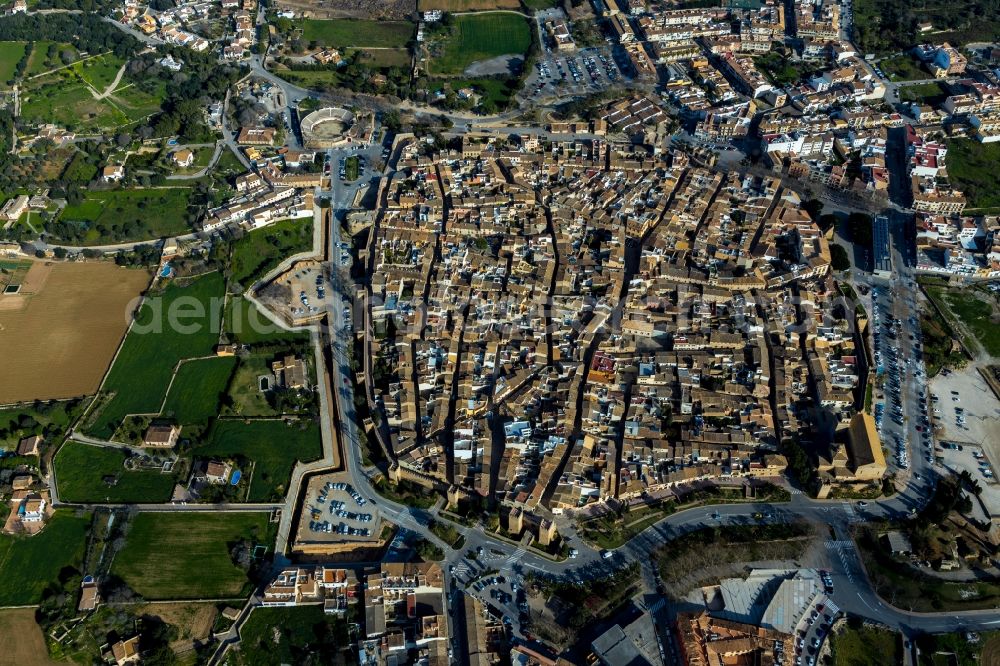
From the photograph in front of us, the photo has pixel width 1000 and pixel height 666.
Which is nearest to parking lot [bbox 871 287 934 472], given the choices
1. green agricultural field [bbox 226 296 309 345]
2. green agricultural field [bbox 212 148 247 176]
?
green agricultural field [bbox 226 296 309 345]

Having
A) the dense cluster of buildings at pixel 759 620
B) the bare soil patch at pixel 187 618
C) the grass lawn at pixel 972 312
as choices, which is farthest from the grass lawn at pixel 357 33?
the dense cluster of buildings at pixel 759 620

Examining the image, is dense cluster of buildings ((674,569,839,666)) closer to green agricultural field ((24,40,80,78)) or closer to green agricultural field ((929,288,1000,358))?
green agricultural field ((929,288,1000,358))

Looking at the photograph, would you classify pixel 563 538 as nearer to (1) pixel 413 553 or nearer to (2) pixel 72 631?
(1) pixel 413 553

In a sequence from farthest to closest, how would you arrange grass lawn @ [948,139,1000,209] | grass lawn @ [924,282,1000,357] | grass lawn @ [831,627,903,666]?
grass lawn @ [948,139,1000,209], grass lawn @ [924,282,1000,357], grass lawn @ [831,627,903,666]

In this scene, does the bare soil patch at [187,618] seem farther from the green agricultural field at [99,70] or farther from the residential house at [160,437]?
the green agricultural field at [99,70]

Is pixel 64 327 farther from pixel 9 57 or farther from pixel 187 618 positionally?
pixel 9 57

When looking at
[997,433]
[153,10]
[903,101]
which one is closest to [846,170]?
[903,101]
